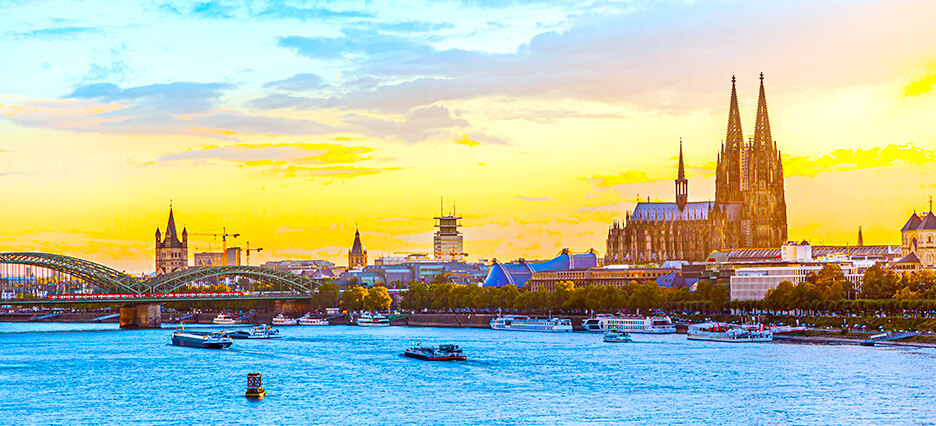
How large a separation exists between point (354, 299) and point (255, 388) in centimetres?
11692

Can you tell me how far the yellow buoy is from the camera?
228ft

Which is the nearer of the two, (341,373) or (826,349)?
(341,373)

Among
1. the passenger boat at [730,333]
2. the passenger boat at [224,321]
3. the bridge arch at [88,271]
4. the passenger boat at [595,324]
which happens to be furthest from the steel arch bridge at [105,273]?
the passenger boat at [730,333]

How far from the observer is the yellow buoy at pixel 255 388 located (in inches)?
2739

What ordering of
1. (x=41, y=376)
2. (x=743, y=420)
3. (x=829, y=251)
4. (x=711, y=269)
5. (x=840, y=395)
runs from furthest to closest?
(x=829, y=251)
(x=711, y=269)
(x=41, y=376)
(x=840, y=395)
(x=743, y=420)

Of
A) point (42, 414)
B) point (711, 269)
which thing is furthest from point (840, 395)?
point (711, 269)

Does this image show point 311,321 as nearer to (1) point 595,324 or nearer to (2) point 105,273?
(2) point 105,273

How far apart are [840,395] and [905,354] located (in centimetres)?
2638

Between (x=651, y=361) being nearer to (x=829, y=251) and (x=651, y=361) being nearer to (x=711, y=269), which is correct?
(x=711, y=269)

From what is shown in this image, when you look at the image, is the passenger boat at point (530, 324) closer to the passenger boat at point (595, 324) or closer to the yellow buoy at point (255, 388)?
the passenger boat at point (595, 324)

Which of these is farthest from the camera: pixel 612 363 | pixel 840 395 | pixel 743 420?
pixel 612 363

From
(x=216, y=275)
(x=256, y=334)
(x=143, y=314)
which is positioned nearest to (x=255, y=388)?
(x=256, y=334)

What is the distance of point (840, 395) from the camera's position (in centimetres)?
6862

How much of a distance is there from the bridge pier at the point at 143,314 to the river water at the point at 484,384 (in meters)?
52.2
